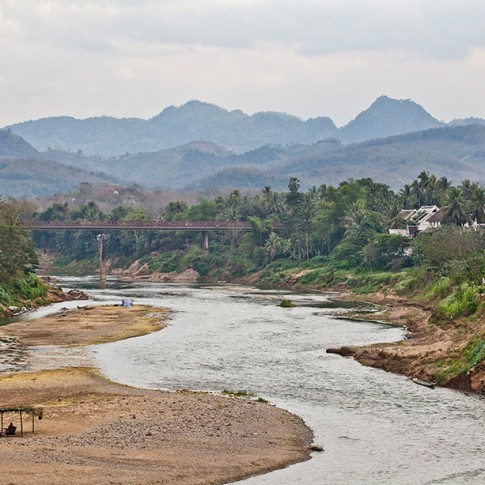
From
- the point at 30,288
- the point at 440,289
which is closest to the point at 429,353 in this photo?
the point at 440,289

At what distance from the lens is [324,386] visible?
64.9m

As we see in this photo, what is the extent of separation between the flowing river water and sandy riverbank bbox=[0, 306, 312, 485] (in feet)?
5.86

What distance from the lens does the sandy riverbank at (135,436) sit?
42.3 m

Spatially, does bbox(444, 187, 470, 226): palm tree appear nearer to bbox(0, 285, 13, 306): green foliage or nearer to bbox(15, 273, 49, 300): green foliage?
bbox(15, 273, 49, 300): green foliage

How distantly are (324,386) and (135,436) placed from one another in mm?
19398

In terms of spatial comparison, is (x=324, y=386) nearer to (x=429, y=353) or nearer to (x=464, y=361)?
(x=464, y=361)

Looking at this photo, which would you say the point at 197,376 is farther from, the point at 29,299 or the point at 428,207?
the point at 428,207

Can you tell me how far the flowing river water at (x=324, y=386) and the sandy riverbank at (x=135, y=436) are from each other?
1.79 meters

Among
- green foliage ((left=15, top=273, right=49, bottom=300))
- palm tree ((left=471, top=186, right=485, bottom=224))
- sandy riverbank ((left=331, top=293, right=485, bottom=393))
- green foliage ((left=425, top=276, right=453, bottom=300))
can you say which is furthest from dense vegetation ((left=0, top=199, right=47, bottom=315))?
palm tree ((left=471, top=186, right=485, bottom=224))

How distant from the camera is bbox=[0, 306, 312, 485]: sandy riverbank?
42.3 m

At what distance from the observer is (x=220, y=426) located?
170 ft

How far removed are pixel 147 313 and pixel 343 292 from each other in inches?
1921

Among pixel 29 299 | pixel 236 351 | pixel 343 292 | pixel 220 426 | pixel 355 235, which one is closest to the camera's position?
pixel 220 426

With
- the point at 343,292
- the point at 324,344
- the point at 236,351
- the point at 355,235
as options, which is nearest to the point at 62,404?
the point at 236,351
